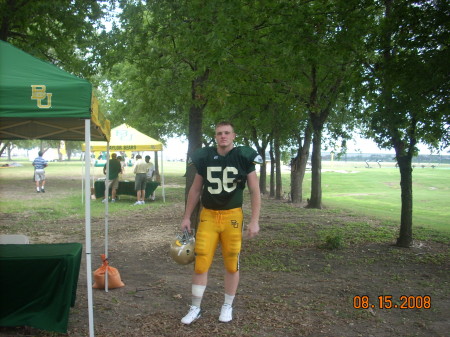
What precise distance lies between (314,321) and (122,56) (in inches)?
260

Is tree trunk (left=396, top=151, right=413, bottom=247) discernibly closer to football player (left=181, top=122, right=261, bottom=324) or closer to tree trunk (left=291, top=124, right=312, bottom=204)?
football player (left=181, top=122, right=261, bottom=324)

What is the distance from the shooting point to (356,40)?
26.2ft

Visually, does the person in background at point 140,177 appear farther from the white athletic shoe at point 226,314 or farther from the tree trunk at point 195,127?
the white athletic shoe at point 226,314

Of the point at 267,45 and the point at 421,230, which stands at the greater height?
the point at 267,45

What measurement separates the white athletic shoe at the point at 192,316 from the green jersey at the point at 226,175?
1.07m

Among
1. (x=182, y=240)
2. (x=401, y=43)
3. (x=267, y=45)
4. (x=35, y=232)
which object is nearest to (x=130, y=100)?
(x=35, y=232)

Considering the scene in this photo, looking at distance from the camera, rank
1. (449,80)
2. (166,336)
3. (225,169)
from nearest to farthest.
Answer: (166,336)
(225,169)
(449,80)

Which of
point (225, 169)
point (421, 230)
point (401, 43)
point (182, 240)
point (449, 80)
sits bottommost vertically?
point (421, 230)

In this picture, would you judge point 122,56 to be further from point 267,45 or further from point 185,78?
point 267,45

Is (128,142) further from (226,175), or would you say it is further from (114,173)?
(226,175)

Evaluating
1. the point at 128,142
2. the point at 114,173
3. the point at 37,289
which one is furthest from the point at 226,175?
the point at 128,142

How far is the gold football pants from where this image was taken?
428 centimetres
